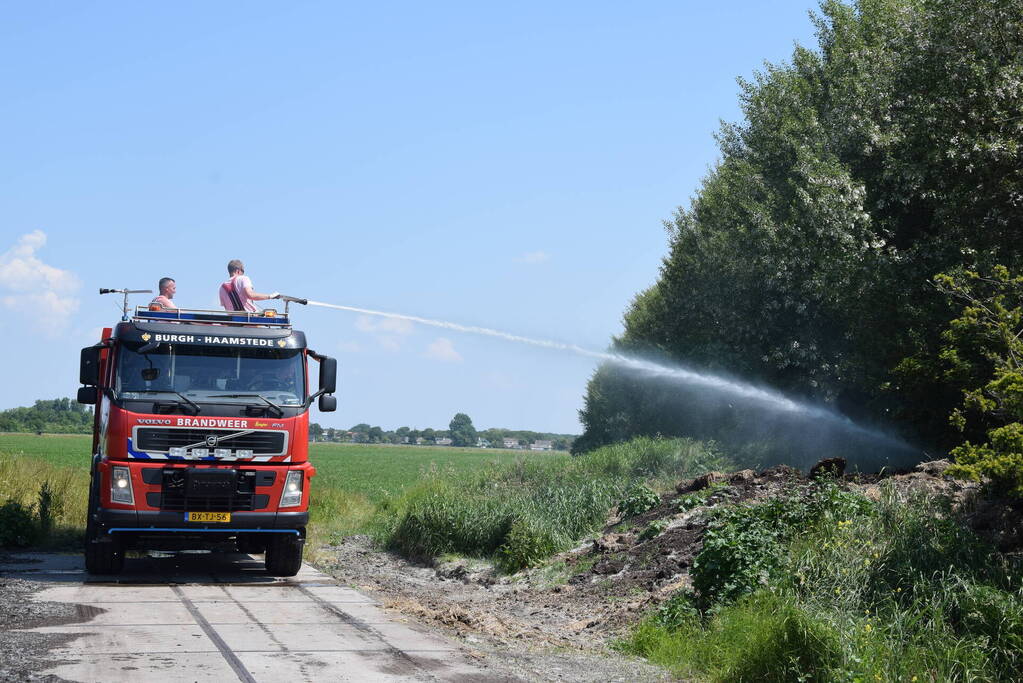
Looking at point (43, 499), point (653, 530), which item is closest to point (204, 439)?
point (653, 530)

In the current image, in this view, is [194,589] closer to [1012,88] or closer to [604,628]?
[604,628]

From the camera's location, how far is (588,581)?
1451 centimetres

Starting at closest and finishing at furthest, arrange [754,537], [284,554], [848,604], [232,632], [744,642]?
1. [744,642]
2. [848,604]
3. [232,632]
4. [754,537]
5. [284,554]

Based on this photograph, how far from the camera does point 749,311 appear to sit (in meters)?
32.7

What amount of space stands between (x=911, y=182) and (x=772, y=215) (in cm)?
585

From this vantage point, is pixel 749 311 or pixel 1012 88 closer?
pixel 1012 88

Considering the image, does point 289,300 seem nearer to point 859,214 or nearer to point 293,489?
point 293,489

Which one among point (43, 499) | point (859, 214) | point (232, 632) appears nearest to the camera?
point (232, 632)

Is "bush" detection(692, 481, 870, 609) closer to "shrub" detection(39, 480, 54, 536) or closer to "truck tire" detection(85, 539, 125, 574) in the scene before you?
"truck tire" detection(85, 539, 125, 574)

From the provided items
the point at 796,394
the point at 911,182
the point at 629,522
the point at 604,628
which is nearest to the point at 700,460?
the point at 796,394

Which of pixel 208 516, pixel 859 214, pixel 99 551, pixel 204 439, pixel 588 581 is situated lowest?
pixel 588 581

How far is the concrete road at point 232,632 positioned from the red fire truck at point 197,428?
0.82 m

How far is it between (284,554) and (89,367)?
3663 millimetres

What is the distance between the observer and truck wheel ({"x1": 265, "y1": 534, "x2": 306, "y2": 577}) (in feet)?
48.3
